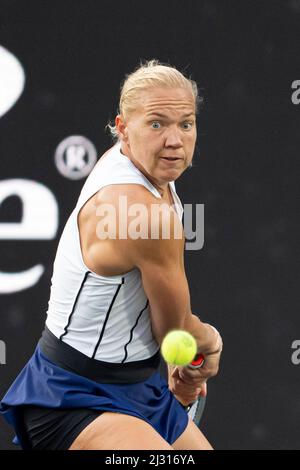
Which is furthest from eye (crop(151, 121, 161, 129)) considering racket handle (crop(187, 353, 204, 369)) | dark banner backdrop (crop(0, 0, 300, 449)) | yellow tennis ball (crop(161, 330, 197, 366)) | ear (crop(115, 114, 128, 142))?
dark banner backdrop (crop(0, 0, 300, 449))

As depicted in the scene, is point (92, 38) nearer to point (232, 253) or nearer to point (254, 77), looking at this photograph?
→ point (254, 77)

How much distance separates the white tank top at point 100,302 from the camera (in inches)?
115

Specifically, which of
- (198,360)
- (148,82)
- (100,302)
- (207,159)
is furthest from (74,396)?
(207,159)

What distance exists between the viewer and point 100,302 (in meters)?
2.92

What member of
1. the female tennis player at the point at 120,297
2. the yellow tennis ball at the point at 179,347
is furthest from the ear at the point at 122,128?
the yellow tennis ball at the point at 179,347

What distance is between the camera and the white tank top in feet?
9.57

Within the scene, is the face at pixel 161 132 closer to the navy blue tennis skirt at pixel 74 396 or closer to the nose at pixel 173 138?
the nose at pixel 173 138

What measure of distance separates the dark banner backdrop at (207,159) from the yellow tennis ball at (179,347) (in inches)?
46.3

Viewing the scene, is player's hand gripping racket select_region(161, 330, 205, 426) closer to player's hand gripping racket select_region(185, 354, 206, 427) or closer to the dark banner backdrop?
player's hand gripping racket select_region(185, 354, 206, 427)

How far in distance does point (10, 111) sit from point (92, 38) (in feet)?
1.29

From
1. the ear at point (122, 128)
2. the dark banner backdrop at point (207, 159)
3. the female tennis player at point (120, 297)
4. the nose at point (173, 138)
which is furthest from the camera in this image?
the dark banner backdrop at point (207, 159)

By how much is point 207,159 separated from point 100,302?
4.39 ft

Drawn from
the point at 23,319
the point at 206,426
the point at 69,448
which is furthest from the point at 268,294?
the point at 69,448
